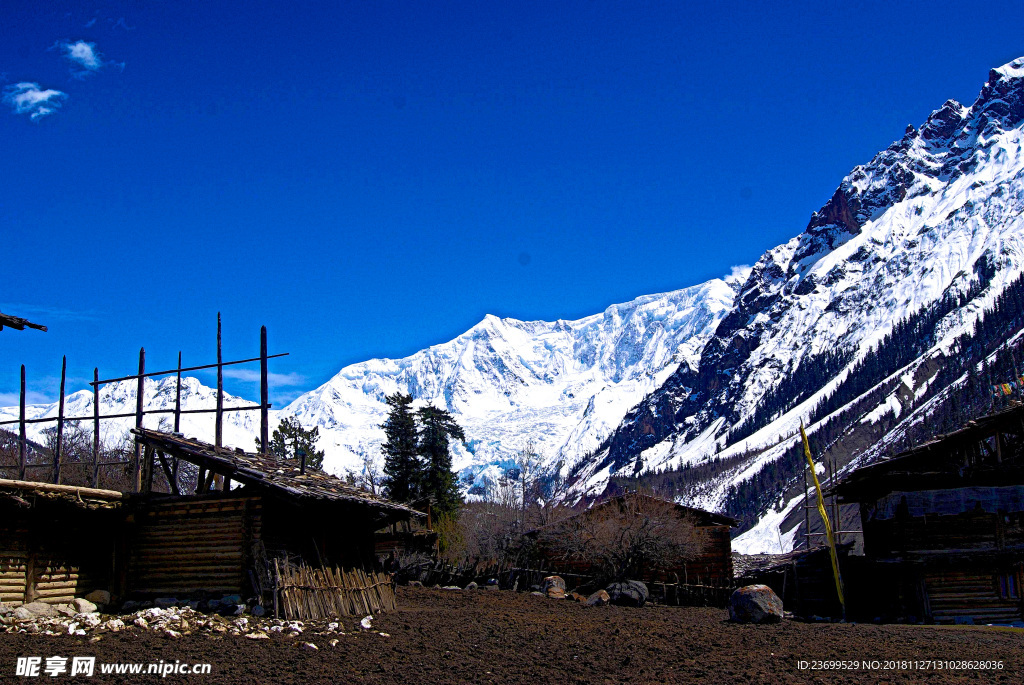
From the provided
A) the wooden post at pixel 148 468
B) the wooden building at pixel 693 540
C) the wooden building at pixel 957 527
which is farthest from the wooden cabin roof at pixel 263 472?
the wooden building at pixel 693 540

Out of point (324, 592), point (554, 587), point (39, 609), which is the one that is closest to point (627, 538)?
point (554, 587)

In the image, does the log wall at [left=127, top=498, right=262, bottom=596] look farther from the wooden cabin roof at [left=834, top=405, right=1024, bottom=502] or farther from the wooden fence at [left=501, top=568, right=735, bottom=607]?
the wooden cabin roof at [left=834, top=405, right=1024, bottom=502]

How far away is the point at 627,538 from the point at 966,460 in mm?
14243

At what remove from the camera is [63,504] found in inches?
763

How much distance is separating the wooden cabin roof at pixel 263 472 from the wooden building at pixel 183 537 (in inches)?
1.8

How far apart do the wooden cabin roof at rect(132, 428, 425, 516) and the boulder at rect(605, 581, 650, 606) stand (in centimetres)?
1080

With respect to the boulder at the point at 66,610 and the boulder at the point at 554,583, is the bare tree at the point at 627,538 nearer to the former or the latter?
the boulder at the point at 554,583

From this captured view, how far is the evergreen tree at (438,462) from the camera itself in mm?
51094

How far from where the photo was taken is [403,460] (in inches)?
2041

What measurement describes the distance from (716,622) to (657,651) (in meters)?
8.18

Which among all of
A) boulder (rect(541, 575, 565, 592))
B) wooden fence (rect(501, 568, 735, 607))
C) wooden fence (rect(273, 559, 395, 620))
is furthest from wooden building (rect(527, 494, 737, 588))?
wooden fence (rect(273, 559, 395, 620))

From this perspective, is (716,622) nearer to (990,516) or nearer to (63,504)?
(990,516)

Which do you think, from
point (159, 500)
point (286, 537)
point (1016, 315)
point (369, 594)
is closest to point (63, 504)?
point (159, 500)

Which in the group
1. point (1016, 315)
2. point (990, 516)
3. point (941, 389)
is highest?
point (1016, 315)
